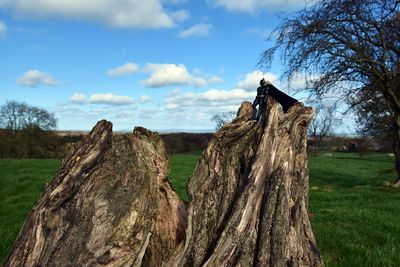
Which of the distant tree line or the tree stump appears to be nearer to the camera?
the tree stump

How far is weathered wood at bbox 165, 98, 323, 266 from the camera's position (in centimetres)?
387

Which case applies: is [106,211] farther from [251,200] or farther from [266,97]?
[266,97]

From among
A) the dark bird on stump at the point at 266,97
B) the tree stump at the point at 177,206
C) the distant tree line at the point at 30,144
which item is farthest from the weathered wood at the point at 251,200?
the distant tree line at the point at 30,144

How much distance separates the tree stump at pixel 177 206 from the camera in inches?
141

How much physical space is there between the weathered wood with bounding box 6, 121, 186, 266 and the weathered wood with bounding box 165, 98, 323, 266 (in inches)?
13.2

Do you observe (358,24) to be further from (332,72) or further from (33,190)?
(33,190)

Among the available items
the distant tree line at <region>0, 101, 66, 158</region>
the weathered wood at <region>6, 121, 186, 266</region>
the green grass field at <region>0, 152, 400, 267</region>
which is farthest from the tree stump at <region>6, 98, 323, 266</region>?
the distant tree line at <region>0, 101, 66, 158</region>

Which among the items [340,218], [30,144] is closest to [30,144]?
[30,144]

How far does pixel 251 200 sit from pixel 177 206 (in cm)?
79

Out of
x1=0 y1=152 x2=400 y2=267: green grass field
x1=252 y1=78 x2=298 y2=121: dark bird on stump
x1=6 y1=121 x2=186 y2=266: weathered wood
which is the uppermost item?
x1=252 y1=78 x2=298 y2=121: dark bird on stump

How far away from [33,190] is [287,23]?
1320 cm

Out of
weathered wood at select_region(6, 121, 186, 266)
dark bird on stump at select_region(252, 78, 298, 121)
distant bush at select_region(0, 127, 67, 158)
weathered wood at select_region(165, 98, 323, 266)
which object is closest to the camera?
weathered wood at select_region(6, 121, 186, 266)

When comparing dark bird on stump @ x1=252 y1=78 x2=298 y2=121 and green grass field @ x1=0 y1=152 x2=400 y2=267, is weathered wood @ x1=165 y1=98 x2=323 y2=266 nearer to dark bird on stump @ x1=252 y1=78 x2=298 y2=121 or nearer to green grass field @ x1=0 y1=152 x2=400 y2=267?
dark bird on stump @ x1=252 y1=78 x2=298 y2=121

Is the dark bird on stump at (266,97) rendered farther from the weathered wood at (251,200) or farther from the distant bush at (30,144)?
the distant bush at (30,144)
